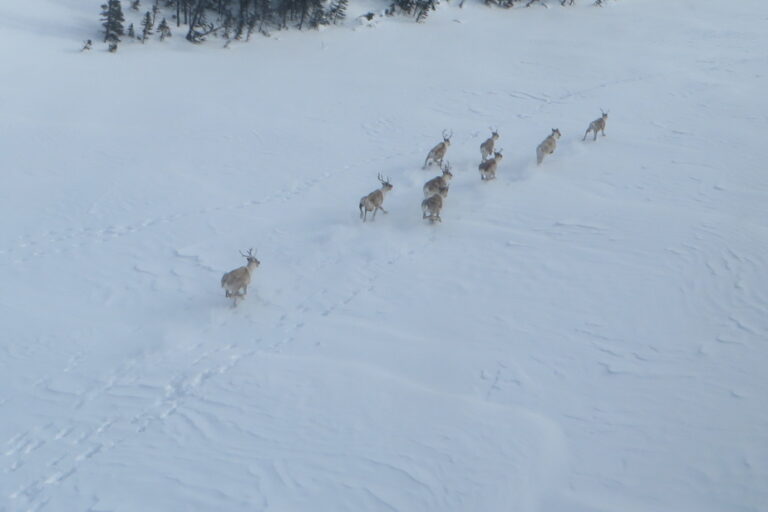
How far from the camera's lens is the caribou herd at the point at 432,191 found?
1220 centimetres

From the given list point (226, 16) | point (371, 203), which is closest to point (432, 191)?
point (371, 203)

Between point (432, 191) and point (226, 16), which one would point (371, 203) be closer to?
point (432, 191)

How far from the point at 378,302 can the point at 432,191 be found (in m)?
4.12

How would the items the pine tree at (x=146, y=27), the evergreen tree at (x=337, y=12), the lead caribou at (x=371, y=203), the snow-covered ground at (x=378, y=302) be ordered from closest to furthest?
the snow-covered ground at (x=378, y=302), the lead caribou at (x=371, y=203), the pine tree at (x=146, y=27), the evergreen tree at (x=337, y=12)

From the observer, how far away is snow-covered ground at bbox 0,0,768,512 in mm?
8680

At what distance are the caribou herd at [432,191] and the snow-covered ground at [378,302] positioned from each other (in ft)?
1.23

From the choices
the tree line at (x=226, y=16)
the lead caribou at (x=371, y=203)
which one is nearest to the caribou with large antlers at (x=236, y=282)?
the lead caribou at (x=371, y=203)

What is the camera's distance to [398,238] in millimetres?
14938

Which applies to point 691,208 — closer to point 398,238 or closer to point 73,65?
point 398,238

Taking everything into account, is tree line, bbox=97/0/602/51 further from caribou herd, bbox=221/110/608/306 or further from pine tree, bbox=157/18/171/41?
caribou herd, bbox=221/110/608/306

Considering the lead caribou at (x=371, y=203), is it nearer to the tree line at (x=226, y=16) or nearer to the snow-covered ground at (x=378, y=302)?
the snow-covered ground at (x=378, y=302)

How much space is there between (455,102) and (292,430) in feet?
60.5

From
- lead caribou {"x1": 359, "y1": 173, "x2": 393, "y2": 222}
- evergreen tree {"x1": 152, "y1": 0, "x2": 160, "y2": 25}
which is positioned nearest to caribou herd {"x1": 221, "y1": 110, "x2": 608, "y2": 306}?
lead caribou {"x1": 359, "y1": 173, "x2": 393, "y2": 222}

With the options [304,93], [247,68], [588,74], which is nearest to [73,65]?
[247,68]
